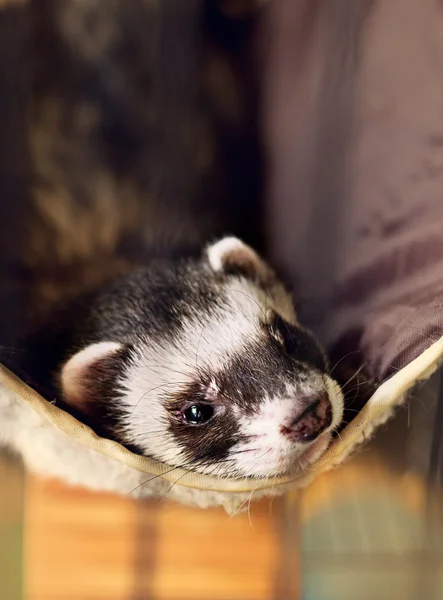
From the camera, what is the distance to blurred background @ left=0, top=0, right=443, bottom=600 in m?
1.06

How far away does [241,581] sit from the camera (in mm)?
1428

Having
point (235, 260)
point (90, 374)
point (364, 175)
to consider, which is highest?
point (364, 175)

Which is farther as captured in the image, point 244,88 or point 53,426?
point 244,88

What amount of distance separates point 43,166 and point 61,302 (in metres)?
0.40

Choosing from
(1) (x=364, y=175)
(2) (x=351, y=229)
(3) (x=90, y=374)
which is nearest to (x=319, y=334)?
(2) (x=351, y=229)

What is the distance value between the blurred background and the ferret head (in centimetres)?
13

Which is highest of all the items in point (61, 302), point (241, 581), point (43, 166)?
point (43, 166)

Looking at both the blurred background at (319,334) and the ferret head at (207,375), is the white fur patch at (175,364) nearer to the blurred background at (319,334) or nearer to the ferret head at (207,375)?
the ferret head at (207,375)

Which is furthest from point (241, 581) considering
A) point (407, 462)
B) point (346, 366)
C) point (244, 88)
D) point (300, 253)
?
point (244, 88)

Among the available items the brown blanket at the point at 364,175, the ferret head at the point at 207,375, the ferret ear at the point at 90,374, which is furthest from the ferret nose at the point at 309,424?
the ferret ear at the point at 90,374

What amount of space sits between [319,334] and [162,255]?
1.27 feet

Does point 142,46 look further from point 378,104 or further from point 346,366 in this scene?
point 346,366

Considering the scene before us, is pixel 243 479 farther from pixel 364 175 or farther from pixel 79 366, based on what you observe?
pixel 364 175

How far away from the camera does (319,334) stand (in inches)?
46.4
